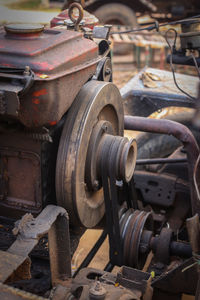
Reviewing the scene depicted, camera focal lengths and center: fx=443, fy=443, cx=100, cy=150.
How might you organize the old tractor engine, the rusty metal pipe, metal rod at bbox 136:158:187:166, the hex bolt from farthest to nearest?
metal rod at bbox 136:158:187:166 → the rusty metal pipe → the old tractor engine → the hex bolt

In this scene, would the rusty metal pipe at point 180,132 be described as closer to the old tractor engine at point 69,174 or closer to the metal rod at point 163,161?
the old tractor engine at point 69,174

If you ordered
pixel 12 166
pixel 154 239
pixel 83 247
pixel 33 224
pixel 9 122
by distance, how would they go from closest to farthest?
1. pixel 33 224
2. pixel 9 122
3. pixel 12 166
4. pixel 154 239
5. pixel 83 247

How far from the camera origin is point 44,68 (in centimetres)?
228

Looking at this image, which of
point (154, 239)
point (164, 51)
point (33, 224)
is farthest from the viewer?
point (164, 51)

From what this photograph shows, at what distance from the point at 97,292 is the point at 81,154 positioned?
79 cm

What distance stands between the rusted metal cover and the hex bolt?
0.89m

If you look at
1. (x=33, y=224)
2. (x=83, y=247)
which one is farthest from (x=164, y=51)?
(x=33, y=224)

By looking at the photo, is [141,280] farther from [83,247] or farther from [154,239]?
[83,247]

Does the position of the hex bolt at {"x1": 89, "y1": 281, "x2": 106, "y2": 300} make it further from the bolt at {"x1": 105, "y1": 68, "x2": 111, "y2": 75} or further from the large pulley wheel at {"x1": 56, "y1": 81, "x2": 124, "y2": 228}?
the bolt at {"x1": 105, "y1": 68, "x2": 111, "y2": 75}

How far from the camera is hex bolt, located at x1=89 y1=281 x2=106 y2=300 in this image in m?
2.07

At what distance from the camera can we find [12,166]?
104 inches

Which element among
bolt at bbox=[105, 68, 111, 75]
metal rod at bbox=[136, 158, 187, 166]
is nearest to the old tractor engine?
bolt at bbox=[105, 68, 111, 75]

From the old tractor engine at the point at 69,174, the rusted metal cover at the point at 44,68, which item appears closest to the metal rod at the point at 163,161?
the old tractor engine at the point at 69,174

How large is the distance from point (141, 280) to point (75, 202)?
0.57 meters
